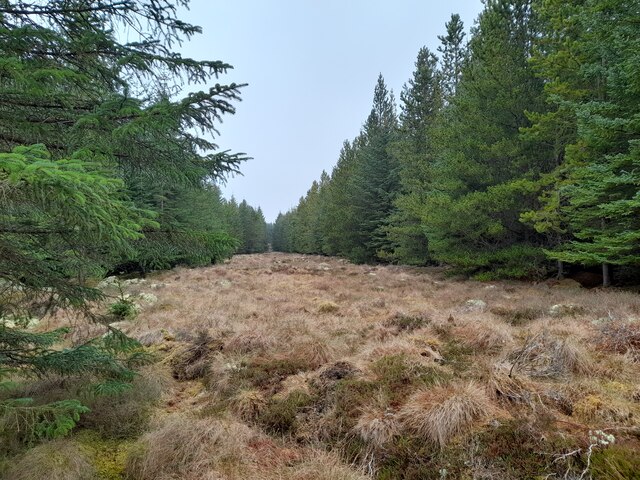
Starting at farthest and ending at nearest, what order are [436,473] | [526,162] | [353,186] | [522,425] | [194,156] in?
[353,186], [526,162], [194,156], [522,425], [436,473]

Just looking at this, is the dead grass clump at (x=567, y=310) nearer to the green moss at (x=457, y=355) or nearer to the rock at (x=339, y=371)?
the green moss at (x=457, y=355)

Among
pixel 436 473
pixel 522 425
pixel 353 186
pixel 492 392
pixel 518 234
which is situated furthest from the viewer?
pixel 353 186

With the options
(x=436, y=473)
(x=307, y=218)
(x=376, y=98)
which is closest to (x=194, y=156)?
(x=436, y=473)

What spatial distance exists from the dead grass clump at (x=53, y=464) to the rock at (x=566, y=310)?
775cm

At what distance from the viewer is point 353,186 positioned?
26.9 meters

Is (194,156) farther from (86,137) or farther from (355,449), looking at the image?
(355,449)

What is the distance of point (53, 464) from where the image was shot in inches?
111

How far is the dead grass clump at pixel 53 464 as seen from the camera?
2.69 metres

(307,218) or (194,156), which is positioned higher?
(307,218)

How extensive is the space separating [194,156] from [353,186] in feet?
78.0

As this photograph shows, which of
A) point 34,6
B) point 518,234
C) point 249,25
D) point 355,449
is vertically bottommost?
point 355,449

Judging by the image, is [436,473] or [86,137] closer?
[436,473]

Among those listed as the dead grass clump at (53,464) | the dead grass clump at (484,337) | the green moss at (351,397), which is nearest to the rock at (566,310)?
the dead grass clump at (484,337)

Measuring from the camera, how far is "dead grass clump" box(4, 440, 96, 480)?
2.69 metres
